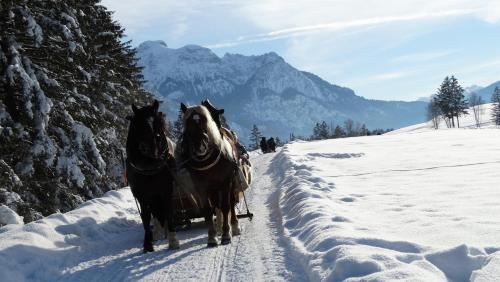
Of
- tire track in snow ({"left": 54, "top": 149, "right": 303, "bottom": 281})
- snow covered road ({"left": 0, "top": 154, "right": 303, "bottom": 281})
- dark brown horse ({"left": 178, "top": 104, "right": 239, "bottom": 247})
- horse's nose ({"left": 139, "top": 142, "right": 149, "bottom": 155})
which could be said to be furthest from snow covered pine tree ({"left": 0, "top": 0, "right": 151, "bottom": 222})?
dark brown horse ({"left": 178, "top": 104, "right": 239, "bottom": 247})

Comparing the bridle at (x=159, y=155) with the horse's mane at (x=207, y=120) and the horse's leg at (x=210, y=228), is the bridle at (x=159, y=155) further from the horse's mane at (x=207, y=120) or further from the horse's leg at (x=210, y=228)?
the horse's leg at (x=210, y=228)

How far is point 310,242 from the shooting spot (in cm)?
723

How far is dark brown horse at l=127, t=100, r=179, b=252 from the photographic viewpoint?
25.6ft

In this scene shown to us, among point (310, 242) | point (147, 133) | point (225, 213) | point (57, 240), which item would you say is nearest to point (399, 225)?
point (310, 242)

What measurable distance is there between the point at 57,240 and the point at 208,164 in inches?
121

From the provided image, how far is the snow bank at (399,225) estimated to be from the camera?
511 centimetres

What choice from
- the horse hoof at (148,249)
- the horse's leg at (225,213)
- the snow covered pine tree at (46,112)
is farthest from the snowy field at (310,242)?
the snow covered pine tree at (46,112)

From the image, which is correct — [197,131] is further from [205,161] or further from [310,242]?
[310,242]

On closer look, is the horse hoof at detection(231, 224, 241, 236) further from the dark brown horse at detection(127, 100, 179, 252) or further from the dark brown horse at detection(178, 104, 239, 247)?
the dark brown horse at detection(127, 100, 179, 252)

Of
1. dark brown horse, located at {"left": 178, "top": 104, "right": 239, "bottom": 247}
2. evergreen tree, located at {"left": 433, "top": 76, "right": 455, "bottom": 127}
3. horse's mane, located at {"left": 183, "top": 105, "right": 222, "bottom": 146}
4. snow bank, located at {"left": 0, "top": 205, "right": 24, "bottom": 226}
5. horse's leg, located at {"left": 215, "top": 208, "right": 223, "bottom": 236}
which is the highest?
evergreen tree, located at {"left": 433, "top": 76, "right": 455, "bottom": 127}

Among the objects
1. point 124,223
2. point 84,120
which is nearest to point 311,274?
point 124,223

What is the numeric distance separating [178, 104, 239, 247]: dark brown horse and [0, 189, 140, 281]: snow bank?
209 cm

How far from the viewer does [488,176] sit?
12.6 m

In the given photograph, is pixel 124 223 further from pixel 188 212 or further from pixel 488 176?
pixel 488 176
